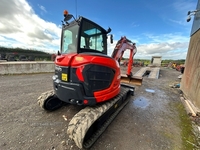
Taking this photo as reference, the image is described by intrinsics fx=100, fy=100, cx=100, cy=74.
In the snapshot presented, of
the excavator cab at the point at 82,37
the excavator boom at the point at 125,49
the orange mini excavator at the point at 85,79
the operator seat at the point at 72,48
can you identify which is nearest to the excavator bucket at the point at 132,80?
the excavator boom at the point at 125,49

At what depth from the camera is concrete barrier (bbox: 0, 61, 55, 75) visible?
7.61 meters

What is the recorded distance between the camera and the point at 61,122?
2539 mm

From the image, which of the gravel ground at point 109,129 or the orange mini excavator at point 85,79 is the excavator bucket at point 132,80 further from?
the orange mini excavator at point 85,79

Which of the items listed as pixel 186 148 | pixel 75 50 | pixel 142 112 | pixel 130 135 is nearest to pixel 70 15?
pixel 75 50

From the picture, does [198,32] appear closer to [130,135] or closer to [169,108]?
[169,108]

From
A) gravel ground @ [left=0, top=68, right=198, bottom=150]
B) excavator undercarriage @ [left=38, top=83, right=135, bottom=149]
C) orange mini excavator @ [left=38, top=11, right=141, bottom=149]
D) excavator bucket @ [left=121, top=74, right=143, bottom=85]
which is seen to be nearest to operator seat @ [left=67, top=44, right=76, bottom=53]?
orange mini excavator @ [left=38, top=11, right=141, bottom=149]

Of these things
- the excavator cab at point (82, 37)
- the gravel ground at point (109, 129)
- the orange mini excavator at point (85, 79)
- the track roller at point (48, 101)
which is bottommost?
the gravel ground at point (109, 129)

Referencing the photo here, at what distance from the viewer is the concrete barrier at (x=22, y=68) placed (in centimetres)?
761

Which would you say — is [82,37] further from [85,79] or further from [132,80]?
[132,80]

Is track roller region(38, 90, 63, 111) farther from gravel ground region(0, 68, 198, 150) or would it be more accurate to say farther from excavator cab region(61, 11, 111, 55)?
excavator cab region(61, 11, 111, 55)

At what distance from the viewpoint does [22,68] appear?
→ 815 cm

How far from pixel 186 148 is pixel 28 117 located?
371 centimetres

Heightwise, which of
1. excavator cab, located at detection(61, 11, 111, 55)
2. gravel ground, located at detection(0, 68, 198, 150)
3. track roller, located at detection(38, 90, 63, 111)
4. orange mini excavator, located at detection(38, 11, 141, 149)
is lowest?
gravel ground, located at detection(0, 68, 198, 150)

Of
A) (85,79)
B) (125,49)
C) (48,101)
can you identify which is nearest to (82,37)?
(85,79)
